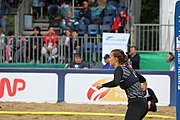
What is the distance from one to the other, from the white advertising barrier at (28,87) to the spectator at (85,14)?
25.0 ft

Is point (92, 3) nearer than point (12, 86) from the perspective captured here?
No

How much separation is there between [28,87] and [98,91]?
1.83 meters

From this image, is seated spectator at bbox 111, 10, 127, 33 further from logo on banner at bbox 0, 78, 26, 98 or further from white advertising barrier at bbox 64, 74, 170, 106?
logo on banner at bbox 0, 78, 26, 98

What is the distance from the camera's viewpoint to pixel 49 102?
1439 cm

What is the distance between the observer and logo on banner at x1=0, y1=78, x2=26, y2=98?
14367 mm

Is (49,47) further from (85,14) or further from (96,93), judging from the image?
(96,93)

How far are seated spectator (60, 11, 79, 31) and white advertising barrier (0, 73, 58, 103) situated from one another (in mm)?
7137

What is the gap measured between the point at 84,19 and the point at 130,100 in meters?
14.1

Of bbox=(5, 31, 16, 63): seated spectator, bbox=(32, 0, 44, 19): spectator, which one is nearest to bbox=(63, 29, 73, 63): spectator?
bbox=(5, 31, 16, 63): seated spectator

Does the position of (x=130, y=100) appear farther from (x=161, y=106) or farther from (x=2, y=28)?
(x=2, y=28)

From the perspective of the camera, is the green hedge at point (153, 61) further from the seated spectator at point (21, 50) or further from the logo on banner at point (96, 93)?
the logo on banner at point (96, 93)

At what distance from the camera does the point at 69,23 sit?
2162 cm

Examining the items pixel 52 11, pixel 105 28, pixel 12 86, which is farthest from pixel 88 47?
pixel 12 86

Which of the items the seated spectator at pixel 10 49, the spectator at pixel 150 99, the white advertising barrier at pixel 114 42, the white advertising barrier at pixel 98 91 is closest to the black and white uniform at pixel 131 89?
the spectator at pixel 150 99
